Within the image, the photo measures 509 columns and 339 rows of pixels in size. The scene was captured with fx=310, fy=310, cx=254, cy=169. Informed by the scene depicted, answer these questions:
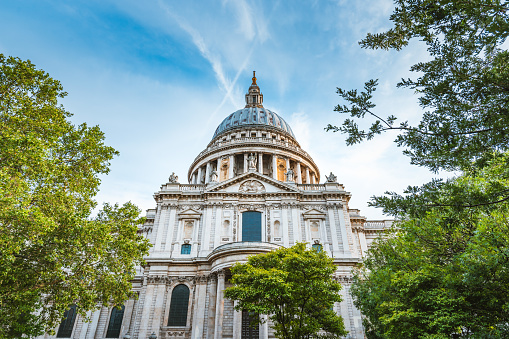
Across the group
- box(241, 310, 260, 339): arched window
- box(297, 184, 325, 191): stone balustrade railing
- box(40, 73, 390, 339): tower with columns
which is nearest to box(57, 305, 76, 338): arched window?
box(40, 73, 390, 339): tower with columns

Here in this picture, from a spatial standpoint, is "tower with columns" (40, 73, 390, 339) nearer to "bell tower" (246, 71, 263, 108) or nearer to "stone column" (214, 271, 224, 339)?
"stone column" (214, 271, 224, 339)

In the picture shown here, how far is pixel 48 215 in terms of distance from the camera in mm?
13602

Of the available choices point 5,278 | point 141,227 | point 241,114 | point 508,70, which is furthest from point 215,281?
point 241,114

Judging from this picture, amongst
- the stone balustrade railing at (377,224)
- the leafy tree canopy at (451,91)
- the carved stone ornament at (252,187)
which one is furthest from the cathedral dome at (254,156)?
the leafy tree canopy at (451,91)

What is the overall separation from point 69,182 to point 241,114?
4105 centimetres

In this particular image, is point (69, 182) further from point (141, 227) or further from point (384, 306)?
point (141, 227)

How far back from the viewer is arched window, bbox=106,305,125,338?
91.2 ft

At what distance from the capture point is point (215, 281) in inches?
992

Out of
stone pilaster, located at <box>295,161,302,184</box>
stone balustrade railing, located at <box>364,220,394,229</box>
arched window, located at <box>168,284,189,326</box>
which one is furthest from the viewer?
stone pilaster, located at <box>295,161,302,184</box>

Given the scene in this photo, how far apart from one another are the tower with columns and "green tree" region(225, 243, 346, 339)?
18.3 feet

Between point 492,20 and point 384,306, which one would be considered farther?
point 384,306

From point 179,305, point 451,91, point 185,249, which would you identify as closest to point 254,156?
point 185,249

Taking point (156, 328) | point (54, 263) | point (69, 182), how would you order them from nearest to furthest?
point (54, 263)
point (69, 182)
point (156, 328)

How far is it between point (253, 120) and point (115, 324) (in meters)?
35.3
